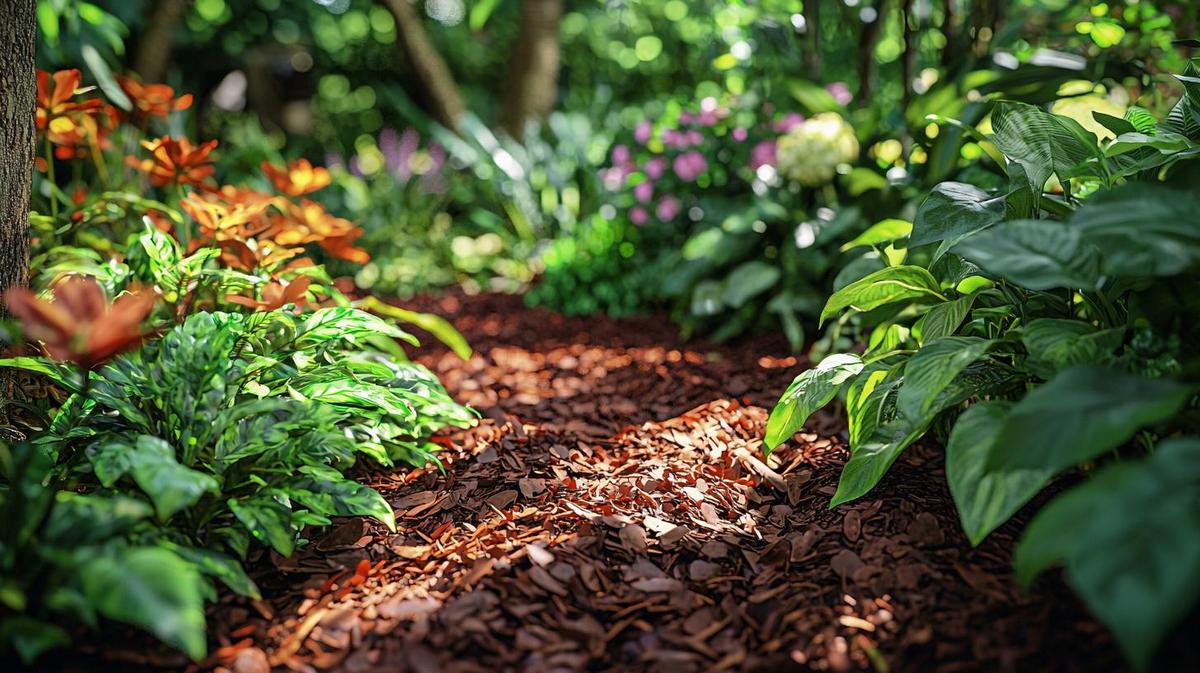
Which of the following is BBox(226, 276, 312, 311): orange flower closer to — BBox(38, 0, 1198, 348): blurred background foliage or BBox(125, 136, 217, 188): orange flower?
BBox(125, 136, 217, 188): orange flower

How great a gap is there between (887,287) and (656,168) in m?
2.39

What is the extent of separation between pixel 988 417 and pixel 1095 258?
0.32 m

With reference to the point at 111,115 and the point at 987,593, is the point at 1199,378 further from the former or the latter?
the point at 111,115

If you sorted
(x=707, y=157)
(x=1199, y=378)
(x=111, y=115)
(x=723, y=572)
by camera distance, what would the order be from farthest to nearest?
1. (x=707, y=157)
2. (x=111, y=115)
3. (x=723, y=572)
4. (x=1199, y=378)

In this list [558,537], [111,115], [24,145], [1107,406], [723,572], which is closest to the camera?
[1107,406]

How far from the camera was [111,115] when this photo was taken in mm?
2436

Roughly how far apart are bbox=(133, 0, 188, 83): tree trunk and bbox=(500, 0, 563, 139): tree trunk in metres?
2.39

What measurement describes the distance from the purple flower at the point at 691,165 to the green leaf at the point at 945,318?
221cm

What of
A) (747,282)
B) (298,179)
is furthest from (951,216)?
(298,179)

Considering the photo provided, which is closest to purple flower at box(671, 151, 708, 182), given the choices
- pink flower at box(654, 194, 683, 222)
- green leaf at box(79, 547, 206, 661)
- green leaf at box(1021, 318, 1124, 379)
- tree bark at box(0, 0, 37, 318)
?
pink flower at box(654, 194, 683, 222)

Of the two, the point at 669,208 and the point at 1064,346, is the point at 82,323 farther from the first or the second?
the point at 669,208

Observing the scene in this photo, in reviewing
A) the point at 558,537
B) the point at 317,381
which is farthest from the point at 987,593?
the point at 317,381

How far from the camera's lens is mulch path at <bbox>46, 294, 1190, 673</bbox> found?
132 centimetres

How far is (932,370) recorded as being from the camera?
57.2 inches
